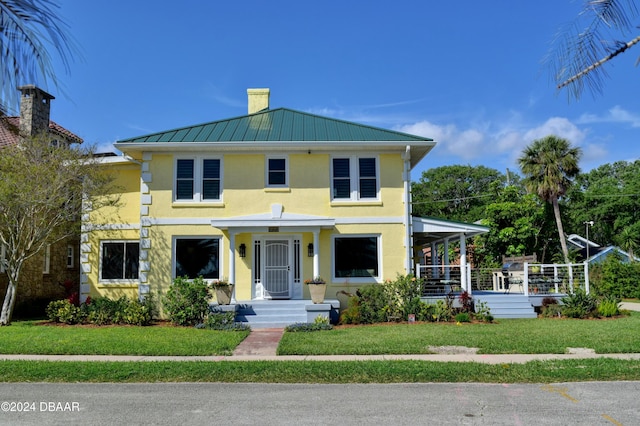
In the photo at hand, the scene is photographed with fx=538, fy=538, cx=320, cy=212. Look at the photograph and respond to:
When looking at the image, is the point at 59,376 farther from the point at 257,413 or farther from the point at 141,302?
the point at 141,302

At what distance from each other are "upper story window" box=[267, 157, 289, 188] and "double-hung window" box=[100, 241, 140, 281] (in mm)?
4951

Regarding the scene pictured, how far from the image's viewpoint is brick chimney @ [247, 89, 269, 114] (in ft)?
69.9

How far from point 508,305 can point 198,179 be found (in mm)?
10850

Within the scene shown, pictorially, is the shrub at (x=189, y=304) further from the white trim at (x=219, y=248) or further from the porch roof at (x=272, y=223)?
the porch roof at (x=272, y=223)

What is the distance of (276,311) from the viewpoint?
16141 mm

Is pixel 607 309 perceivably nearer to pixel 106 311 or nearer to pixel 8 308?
pixel 106 311

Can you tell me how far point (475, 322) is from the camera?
51.5 feet

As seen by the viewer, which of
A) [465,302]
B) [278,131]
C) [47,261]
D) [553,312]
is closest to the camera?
[465,302]

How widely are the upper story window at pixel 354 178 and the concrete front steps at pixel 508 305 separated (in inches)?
194

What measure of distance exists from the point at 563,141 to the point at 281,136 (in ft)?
69.0

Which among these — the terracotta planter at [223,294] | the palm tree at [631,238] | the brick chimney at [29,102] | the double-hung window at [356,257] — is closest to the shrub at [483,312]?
the double-hung window at [356,257]

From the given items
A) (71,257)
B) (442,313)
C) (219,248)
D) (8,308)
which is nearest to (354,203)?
(442,313)

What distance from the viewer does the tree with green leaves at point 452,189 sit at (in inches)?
2261

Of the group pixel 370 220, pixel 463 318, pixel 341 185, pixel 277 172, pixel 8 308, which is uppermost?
pixel 277 172
